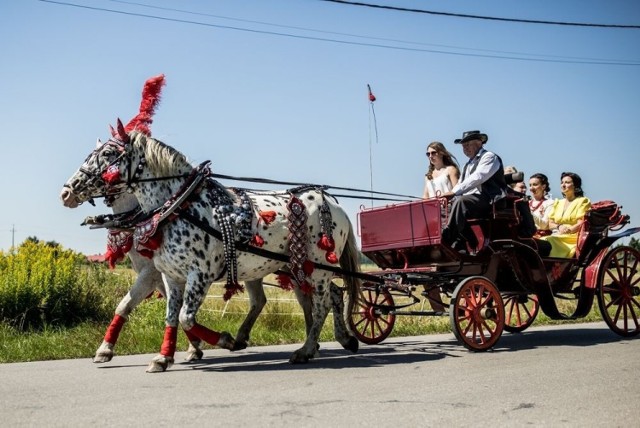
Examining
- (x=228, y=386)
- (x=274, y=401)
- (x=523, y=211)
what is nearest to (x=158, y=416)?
(x=274, y=401)

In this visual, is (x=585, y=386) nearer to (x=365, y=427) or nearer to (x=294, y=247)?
(x=365, y=427)

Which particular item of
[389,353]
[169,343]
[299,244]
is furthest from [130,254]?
[389,353]

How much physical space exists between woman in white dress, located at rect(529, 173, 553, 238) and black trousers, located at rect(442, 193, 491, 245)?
2.33 meters

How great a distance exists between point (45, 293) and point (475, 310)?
22.7ft

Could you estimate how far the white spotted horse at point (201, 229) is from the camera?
7438 millimetres

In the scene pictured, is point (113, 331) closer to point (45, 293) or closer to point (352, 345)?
point (352, 345)

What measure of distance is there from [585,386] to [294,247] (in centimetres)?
348

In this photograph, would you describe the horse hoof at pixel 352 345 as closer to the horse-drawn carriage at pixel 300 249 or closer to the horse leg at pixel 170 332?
the horse-drawn carriage at pixel 300 249

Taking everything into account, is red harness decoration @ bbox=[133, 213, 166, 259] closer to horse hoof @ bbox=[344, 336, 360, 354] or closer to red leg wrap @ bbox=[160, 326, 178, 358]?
red leg wrap @ bbox=[160, 326, 178, 358]

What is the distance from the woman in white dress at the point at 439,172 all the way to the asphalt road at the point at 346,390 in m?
2.20

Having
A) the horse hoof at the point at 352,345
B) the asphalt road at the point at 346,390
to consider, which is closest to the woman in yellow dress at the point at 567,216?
the asphalt road at the point at 346,390

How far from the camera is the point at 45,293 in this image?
37.5 ft

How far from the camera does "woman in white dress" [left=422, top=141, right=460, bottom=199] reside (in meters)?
9.61

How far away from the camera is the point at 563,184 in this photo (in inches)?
405
